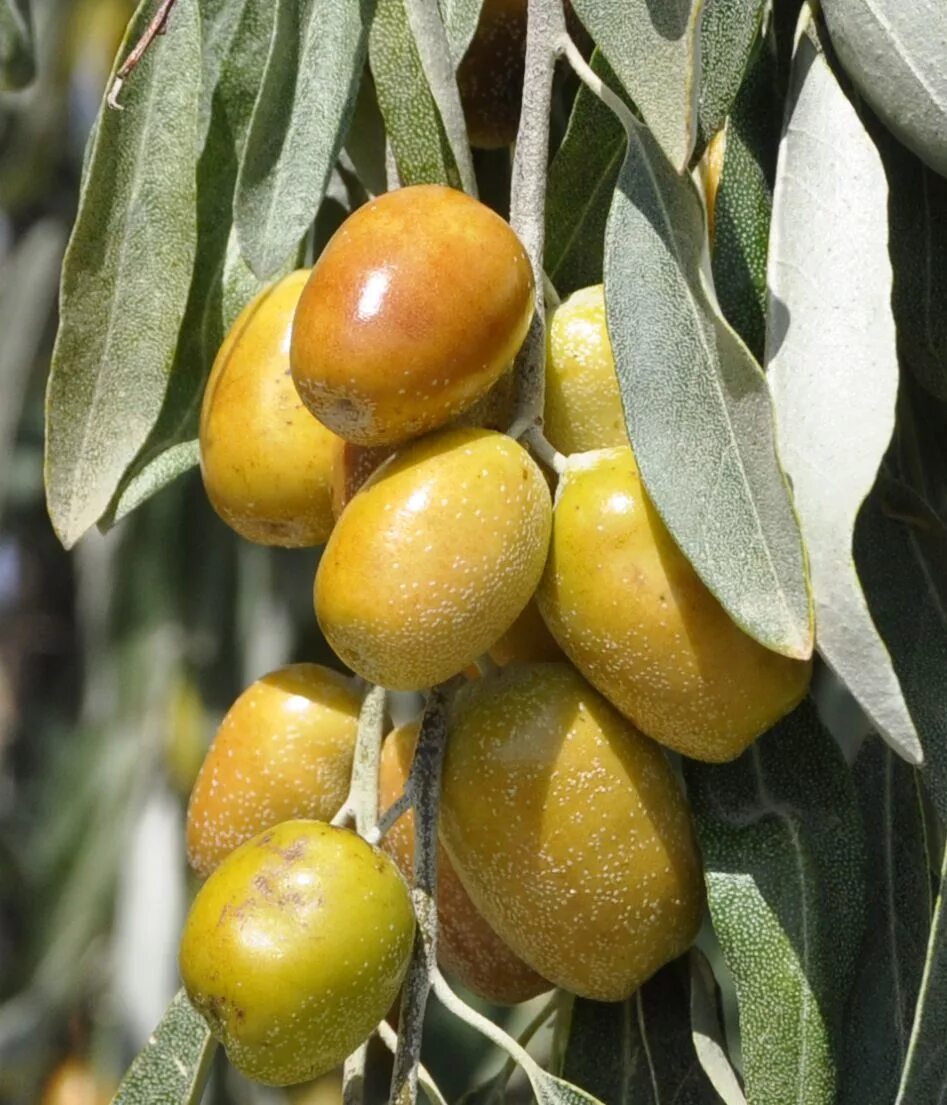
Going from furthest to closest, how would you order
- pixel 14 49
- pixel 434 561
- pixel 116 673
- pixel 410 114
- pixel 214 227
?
1. pixel 116 673
2. pixel 14 49
3. pixel 214 227
4. pixel 410 114
5. pixel 434 561

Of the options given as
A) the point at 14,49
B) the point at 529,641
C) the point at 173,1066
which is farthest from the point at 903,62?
the point at 14,49

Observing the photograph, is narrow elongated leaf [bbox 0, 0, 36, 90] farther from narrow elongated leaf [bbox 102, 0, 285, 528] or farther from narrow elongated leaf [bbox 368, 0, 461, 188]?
narrow elongated leaf [bbox 368, 0, 461, 188]

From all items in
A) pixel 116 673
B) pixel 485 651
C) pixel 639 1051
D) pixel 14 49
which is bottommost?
pixel 116 673

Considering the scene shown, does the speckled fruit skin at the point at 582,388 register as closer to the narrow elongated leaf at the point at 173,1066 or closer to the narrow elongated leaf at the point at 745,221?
the narrow elongated leaf at the point at 745,221

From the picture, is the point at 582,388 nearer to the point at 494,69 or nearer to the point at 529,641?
the point at 529,641

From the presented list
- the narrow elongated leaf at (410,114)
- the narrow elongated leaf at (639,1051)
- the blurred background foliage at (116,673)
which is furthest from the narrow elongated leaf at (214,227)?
the blurred background foliage at (116,673)

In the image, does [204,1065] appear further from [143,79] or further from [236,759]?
[143,79]
